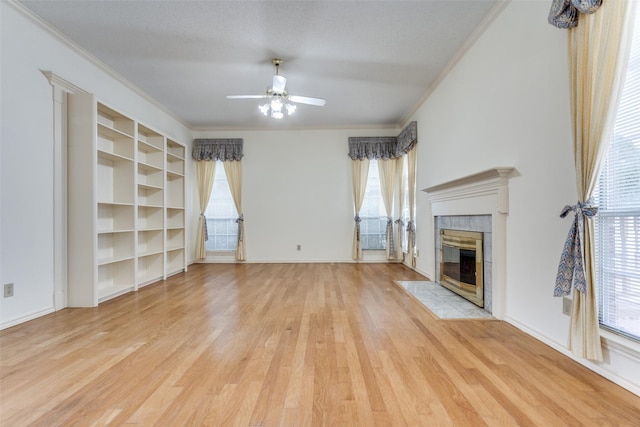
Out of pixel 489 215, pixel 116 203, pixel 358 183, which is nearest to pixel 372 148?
pixel 358 183

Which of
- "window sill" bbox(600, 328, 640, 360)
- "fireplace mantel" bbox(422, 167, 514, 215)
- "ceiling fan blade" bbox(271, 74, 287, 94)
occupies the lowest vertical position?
"window sill" bbox(600, 328, 640, 360)

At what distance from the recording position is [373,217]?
5.90m

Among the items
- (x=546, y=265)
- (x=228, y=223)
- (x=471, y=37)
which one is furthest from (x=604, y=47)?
(x=228, y=223)

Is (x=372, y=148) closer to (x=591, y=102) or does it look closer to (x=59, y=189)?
(x=591, y=102)

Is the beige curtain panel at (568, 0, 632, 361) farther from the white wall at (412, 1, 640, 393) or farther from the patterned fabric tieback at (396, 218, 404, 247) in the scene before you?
the patterned fabric tieback at (396, 218, 404, 247)

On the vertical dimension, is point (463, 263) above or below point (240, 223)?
below

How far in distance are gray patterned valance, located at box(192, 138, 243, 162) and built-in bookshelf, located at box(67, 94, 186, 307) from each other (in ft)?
2.66

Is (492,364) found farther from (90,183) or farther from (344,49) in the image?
(90,183)

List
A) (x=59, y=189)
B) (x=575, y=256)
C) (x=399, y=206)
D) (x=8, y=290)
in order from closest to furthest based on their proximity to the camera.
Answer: (x=575, y=256), (x=8, y=290), (x=59, y=189), (x=399, y=206)

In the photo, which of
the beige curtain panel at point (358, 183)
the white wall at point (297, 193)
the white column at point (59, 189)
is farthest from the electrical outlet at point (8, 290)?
the beige curtain panel at point (358, 183)

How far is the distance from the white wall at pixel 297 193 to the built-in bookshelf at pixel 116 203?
1435mm

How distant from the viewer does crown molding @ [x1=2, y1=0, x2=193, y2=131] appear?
2566 millimetres

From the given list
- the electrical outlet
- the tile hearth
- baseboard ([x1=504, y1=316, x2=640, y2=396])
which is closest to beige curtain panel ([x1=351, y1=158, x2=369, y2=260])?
the tile hearth

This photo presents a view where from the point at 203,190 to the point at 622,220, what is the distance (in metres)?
6.02
